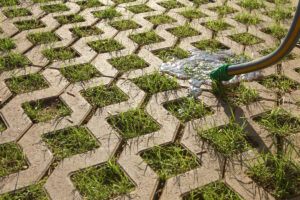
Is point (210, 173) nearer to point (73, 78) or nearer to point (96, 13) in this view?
point (73, 78)

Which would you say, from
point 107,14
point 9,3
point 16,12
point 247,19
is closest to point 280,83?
point 247,19

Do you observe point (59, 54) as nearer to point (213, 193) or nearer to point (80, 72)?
point (80, 72)

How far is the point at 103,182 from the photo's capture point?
71.1 inches

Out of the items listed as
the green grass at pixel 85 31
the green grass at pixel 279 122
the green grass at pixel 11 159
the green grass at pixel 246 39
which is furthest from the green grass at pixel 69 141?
the green grass at pixel 246 39

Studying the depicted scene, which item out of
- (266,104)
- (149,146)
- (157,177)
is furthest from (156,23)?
(157,177)

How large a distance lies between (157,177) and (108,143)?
33cm

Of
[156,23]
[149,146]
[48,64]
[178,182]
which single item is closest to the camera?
[178,182]

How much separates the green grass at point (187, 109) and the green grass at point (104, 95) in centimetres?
28

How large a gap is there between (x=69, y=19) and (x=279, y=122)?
1953 millimetres

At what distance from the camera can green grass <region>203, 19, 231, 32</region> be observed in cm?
328

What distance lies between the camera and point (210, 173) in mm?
1872

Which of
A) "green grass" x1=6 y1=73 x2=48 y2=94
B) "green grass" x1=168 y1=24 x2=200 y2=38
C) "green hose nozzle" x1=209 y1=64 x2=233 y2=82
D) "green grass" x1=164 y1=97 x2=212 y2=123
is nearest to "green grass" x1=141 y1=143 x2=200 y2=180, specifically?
"green grass" x1=164 y1=97 x2=212 y2=123

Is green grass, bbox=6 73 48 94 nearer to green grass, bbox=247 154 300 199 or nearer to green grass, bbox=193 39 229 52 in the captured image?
green grass, bbox=193 39 229 52

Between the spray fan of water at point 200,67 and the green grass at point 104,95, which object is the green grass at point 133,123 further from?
the spray fan of water at point 200,67
